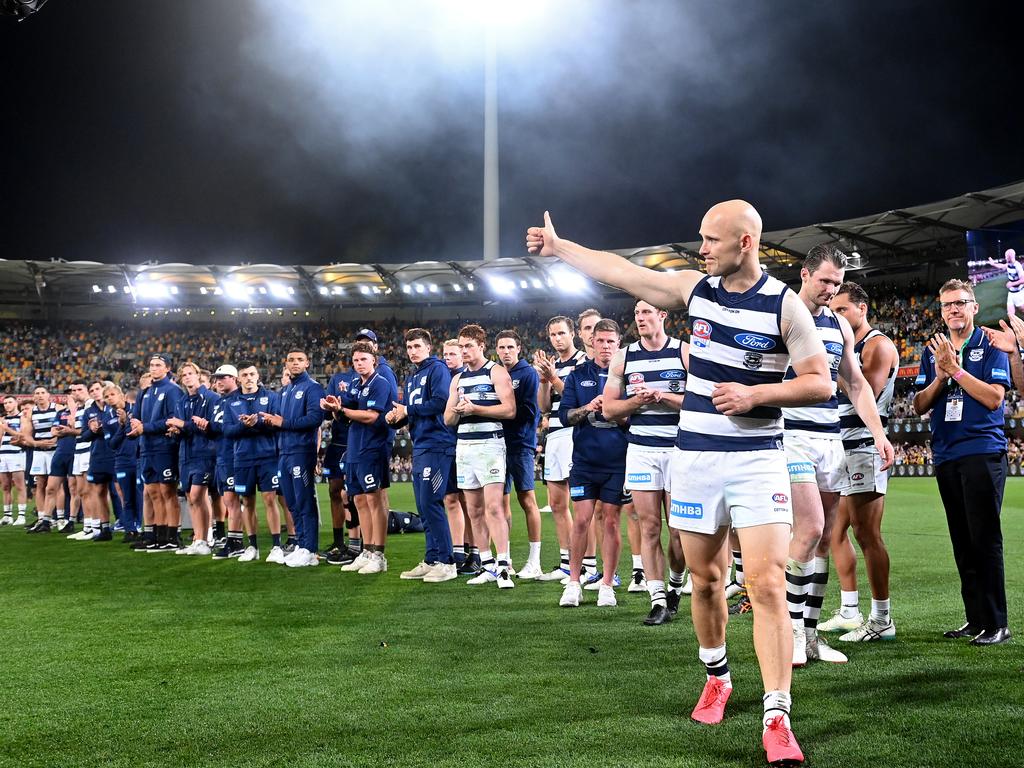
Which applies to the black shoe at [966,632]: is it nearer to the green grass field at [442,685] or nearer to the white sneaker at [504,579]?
the green grass field at [442,685]

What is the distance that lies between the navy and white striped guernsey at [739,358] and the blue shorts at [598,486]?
11.8 ft

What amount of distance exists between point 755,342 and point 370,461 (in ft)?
20.5

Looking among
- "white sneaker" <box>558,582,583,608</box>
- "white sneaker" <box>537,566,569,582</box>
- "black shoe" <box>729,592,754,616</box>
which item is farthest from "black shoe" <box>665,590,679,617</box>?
"white sneaker" <box>537,566,569,582</box>

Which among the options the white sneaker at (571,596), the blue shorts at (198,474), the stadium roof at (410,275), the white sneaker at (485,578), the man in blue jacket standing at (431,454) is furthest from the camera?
the stadium roof at (410,275)

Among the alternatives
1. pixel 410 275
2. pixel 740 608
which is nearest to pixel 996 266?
pixel 410 275

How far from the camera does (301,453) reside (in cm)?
1035

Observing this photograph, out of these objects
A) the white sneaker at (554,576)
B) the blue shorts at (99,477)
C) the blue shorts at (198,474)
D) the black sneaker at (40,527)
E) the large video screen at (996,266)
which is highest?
the large video screen at (996,266)

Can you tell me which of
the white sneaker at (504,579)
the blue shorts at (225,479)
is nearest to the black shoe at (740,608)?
the white sneaker at (504,579)

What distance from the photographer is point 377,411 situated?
9.48 metres

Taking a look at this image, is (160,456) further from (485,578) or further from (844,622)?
(844,622)

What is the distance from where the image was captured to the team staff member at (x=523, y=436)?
30.3 feet

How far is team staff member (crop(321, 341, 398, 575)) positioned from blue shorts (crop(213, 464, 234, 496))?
2176mm

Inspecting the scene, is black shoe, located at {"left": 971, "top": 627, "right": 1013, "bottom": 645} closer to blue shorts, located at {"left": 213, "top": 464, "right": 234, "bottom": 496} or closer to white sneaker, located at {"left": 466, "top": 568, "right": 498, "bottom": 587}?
white sneaker, located at {"left": 466, "top": 568, "right": 498, "bottom": 587}

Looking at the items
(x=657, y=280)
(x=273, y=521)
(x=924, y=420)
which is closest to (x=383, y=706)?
(x=657, y=280)
